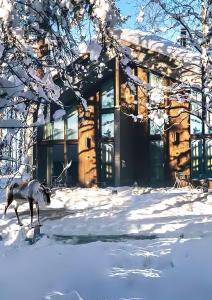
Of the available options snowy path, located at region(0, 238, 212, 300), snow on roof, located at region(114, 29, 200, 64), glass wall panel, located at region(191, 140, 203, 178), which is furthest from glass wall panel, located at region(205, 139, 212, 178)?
snowy path, located at region(0, 238, 212, 300)

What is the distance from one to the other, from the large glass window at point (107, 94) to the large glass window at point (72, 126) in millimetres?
1589

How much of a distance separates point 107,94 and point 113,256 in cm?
1673

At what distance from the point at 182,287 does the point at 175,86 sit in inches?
467

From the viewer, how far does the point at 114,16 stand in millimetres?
4414

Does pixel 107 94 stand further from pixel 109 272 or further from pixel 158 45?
pixel 109 272

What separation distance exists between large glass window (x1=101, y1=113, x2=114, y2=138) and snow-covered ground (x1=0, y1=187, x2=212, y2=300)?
30.8 feet

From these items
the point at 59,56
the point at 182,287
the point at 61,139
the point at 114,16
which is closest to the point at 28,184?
the point at 182,287

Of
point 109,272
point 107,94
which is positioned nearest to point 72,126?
point 107,94

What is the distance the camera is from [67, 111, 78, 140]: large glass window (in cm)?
2448

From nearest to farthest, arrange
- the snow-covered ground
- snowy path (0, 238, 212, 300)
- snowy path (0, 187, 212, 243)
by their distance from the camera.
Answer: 1. snowy path (0, 238, 212, 300)
2. the snow-covered ground
3. snowy path (0, 187, 212, 243)

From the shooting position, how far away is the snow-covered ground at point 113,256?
663 cm

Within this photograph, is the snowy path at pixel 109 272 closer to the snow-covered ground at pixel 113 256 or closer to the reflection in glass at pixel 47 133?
the snow-covered ground at pixel 113 256

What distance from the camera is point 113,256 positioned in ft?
27.1

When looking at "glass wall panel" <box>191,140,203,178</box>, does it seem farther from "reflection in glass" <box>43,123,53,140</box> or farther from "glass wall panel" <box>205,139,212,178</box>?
"reflection in glass" <box>43,123,53,140</box>
